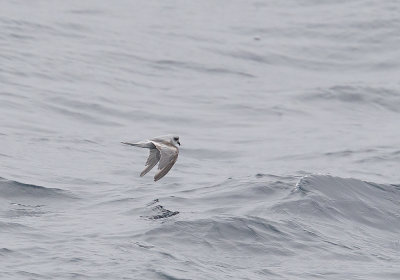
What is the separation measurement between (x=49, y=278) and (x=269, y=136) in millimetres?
11761

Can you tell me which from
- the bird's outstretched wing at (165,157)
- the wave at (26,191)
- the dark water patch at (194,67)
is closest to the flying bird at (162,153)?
the bird's outstretched wing at (165,157)

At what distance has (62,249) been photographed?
13102mm

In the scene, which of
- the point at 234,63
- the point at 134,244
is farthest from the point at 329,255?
the point at 234,63

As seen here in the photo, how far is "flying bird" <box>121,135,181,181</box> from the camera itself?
48.2 ft

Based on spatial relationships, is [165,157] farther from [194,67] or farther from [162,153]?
[194,67]

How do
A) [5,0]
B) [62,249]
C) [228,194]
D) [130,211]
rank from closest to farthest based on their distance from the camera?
[62,249] < [130,211] < [228,194] < [5,0]

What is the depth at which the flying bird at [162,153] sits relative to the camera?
48.2ft

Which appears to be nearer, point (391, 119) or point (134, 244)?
point (134, 244)

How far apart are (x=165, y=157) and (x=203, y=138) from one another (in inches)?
302

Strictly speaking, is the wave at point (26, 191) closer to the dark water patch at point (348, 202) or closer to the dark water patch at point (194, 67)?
the dark water patch at point (348, 202)

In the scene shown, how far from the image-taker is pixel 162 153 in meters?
15.0

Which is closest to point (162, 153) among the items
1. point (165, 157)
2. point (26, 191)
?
point (165, 157)

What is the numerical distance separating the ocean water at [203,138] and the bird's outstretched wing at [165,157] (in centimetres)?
67

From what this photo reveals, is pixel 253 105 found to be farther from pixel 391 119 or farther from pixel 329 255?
pixel 329 255
